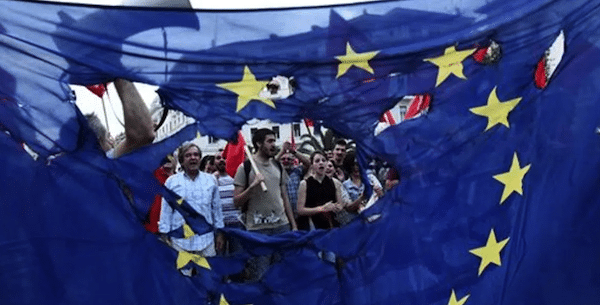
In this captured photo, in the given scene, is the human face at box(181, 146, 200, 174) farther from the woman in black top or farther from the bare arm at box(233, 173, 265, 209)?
the woman in black top

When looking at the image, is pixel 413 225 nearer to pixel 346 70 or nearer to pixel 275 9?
pixel 346 70

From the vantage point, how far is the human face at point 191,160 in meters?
7.31

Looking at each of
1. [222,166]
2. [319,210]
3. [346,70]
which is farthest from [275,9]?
[222,166]

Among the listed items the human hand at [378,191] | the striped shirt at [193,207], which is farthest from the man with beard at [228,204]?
the human hand at [378,191]

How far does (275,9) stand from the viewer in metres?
5.73

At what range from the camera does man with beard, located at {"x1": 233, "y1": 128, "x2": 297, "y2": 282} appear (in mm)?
7395

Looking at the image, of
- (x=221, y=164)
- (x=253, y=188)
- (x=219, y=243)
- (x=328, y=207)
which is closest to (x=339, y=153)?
(x=221, y=164)

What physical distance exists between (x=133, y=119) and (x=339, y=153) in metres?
4.22

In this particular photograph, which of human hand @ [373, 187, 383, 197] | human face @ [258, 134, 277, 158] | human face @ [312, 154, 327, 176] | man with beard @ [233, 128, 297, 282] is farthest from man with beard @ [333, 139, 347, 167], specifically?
human hand @ [373, 187, 383, 197]

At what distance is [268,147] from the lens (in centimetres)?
796

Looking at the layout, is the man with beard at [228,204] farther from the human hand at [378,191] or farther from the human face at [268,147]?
the human hand at [378,191]

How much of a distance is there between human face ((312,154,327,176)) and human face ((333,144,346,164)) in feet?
2.49

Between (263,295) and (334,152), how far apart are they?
3880 millimetres

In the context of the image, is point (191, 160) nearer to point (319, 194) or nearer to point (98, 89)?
point (319, 194)
